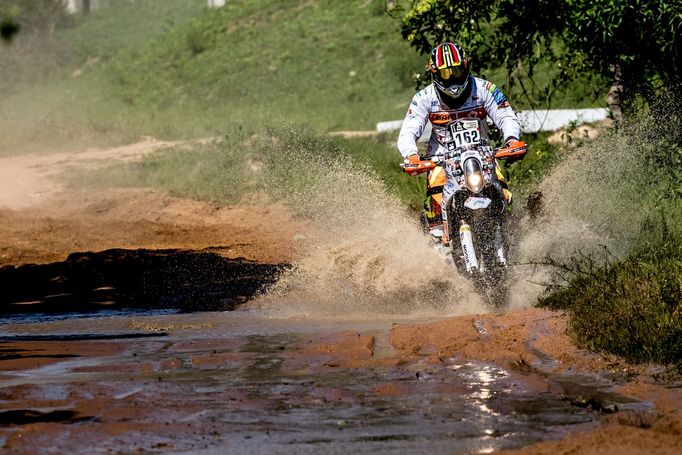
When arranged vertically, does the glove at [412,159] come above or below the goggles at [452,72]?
below

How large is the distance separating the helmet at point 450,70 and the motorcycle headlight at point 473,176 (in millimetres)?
793

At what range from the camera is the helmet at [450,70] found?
11500mm

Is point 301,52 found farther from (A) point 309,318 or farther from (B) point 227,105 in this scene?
(A) point 309,318

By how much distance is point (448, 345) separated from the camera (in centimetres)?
854

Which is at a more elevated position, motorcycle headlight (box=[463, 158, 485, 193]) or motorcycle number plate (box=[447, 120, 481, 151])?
motorcycle number plate (box=[447, 120, 481, 151])

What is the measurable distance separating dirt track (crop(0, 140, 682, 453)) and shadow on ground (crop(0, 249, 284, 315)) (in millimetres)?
568

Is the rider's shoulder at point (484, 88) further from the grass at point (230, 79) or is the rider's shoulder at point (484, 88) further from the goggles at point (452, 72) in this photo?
the grass at point (230, 79)

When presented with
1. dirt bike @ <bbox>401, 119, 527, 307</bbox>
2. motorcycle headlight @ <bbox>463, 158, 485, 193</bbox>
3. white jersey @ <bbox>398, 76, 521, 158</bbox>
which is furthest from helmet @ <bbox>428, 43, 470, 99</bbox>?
motorcycle headlight @ <bbox>463, 158, 485, 193</bbox>

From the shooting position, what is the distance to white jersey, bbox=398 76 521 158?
1177 centimetres

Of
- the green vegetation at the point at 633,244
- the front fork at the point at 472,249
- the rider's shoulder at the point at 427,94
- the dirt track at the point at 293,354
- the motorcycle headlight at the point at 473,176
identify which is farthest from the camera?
the rider's shoulder at the point at 427,94

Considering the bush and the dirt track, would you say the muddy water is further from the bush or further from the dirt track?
the bush

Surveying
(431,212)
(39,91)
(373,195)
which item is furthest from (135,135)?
(431,212)

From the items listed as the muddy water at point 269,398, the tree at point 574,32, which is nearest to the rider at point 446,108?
the tree at point 574,32

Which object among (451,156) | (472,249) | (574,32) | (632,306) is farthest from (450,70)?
(632,306)
